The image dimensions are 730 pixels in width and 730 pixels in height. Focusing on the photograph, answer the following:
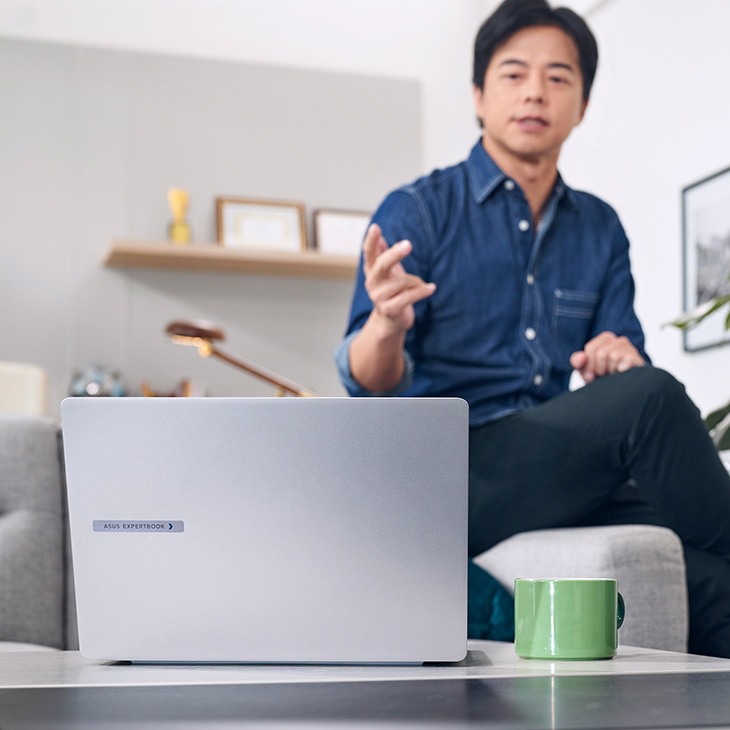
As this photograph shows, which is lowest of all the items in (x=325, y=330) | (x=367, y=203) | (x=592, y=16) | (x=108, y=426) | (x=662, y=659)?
(x=662, y=659)

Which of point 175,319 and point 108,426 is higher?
point 175,319

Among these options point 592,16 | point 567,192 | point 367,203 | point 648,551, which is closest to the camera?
point 648,551

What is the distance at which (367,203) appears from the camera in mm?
4449

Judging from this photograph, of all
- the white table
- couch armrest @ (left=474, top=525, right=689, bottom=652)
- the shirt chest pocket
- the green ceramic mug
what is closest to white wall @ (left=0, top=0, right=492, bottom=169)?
the shirt chest pocket

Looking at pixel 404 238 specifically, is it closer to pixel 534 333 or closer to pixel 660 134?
pixel 534 333

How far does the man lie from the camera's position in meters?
1.13

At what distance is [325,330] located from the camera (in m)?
4.32

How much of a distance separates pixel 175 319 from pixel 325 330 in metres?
0.69

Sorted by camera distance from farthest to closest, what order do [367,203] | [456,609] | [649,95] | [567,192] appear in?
[367,203] < [649,95] < [567,192] < [456,609]

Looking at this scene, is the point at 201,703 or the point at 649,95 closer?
the point at 201,703

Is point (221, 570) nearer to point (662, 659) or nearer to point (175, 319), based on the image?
point (662, 659)

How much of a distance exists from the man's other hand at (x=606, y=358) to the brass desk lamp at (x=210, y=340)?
1.91 metres

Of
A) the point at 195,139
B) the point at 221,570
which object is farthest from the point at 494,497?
the point at 195,139

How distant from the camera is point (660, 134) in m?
2.96
